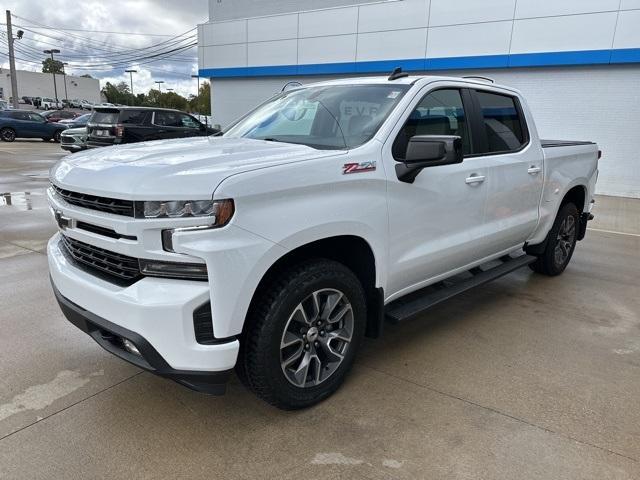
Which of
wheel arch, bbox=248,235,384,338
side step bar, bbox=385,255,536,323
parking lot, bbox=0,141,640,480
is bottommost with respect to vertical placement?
parking lot, bbox=0,141,640,480

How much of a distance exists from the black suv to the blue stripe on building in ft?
18.6

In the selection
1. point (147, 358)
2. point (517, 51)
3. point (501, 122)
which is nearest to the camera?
point (147, 358)

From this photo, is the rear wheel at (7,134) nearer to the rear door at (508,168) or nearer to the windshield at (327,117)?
the windshield at (327,117)

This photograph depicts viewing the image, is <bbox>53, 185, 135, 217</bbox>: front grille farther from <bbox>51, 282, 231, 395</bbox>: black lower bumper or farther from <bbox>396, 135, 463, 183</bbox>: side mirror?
<bbox>396, 135, 463, 183</bbox>: side mirror

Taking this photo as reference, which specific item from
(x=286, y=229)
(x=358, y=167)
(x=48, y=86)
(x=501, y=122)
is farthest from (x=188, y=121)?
(x=48, y=86)

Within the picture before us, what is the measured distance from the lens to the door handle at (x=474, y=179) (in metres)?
3.74

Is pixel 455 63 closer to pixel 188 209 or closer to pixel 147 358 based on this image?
pixel 188 209

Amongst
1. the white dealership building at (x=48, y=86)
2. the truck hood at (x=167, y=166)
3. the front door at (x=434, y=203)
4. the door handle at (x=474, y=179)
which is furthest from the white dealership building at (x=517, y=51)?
the white dealership building at (x=48, y=86)

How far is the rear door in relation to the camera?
4113 mm

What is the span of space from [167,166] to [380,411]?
1890mm

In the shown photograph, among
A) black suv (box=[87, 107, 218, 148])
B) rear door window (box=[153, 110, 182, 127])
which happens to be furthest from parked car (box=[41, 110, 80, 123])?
rear door window (box=[153, 110, 182, 127])

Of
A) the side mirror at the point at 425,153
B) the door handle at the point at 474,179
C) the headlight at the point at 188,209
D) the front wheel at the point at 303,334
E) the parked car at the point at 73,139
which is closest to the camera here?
the headlight at the point at 188,209

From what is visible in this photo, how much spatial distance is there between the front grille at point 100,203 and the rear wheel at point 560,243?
4.54 m

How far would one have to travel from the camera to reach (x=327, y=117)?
3.61m
